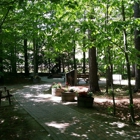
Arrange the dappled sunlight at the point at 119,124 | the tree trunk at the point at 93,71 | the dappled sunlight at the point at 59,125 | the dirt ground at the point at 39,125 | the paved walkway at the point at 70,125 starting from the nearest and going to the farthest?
the paved walkway at the point at 70,125, the dirt ground at the point at 39,125, the dappled sunlight at the point at 59,125, the dappled sunlight at the point at 119,124, the tree trunk at the point at 93,71

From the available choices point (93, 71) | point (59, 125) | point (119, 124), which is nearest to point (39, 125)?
point (59, 125)

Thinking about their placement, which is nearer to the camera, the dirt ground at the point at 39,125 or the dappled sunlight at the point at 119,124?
the dirt ground at the point at 39,125

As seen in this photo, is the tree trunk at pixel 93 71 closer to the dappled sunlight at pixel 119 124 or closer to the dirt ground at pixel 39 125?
the dirt ground at pixel 39 125

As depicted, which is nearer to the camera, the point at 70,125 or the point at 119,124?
the point at 70,125

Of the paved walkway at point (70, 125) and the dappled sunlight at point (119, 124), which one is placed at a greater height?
the paved walkway at point (70, 125)

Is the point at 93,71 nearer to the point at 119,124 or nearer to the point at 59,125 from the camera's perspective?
the point at 119,124

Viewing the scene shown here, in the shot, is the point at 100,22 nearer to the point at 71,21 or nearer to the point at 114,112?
the point at 71,21

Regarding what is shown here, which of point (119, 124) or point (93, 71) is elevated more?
point (93, 71)

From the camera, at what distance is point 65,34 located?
6.65 m

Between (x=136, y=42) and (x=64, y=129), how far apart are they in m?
8.65

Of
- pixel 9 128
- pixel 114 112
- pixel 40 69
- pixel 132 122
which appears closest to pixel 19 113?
pixel 9 128

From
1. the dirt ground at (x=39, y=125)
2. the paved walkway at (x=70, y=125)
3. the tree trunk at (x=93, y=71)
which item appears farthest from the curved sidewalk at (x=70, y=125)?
the tree trunk at (x=93, y=71)

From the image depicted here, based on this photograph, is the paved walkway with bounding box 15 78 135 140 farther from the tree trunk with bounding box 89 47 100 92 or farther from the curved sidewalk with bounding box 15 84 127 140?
the tree trunk with bounding box 89 47 100 92

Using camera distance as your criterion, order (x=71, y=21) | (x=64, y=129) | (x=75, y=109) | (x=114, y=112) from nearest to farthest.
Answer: (x=64, y=129) < (x=71, y=21) < (x=114, y=112) < (x=75, y=109)
